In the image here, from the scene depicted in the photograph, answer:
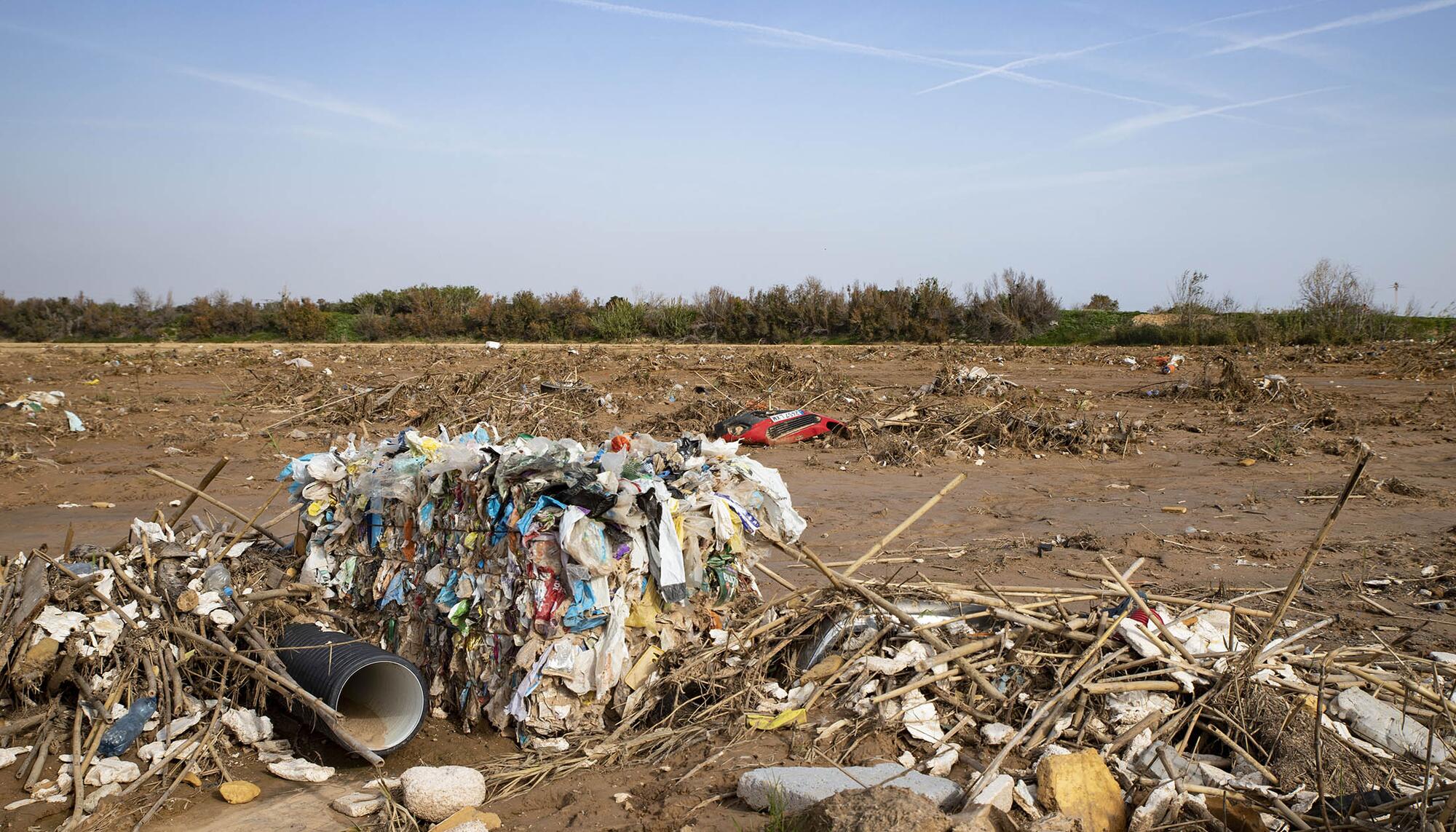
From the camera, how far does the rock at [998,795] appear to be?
2815 mm

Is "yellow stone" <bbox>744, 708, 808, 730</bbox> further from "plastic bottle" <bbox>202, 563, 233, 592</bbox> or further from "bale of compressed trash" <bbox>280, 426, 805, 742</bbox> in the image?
"plastic bottle" <bbox>202, 563, 233, 592</bbox>

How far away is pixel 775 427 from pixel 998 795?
859cm

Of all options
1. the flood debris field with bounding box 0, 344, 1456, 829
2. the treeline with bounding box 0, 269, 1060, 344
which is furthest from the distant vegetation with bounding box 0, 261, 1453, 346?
the flood debris field with bounding box 0, 344, 1456, 829

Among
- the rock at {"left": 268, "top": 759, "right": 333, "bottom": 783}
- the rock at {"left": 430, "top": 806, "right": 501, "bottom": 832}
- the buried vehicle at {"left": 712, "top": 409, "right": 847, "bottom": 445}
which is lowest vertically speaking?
the rock at {"left": 268, "top": 759, "right": 333, "bottom": 783}

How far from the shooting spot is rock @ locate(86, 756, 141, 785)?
371cm

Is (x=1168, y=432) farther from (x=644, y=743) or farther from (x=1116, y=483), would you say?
(x=644, y=743)

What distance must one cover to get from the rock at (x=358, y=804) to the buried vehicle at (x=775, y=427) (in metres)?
7.75

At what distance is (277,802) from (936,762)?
104 inches

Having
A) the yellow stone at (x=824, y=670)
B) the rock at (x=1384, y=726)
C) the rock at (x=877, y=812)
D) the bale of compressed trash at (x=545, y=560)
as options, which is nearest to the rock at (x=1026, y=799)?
the rock at (x=877, y=812)

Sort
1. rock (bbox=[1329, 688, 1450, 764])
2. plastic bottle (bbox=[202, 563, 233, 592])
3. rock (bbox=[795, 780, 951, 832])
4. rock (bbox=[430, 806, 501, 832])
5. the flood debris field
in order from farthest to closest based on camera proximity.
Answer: plastic bottle (bbox=[202, 563, 233, 592])
rock (bbox=[1329, 688, 1450, 764])
the flood debris field
rock (bbox=[430, 806, 501, 832])
rock (bbox=[795, 780, 951, 832])

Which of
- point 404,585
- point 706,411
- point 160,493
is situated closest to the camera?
point 404,585

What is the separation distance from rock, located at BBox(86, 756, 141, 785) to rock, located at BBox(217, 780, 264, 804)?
1.23ft

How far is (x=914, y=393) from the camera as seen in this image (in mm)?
13562

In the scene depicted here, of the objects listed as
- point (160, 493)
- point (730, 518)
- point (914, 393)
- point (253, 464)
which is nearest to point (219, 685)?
point (730, 518)
